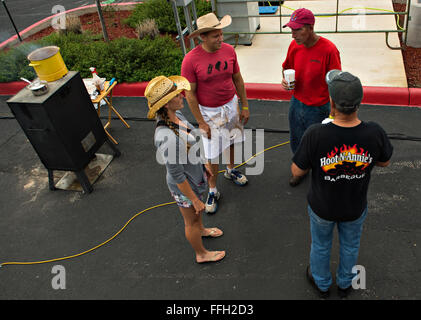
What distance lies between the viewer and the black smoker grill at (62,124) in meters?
4.31

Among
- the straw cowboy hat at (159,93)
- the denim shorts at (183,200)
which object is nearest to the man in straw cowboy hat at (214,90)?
the straw cowboy hat at (159,93)

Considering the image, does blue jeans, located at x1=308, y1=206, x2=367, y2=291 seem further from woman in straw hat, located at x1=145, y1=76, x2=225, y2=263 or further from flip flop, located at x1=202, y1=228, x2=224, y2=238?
flip flop, located at x1=202, y1=228, x2=224, y2=238

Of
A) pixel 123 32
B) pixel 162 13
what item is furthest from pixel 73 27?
pixel 162 13

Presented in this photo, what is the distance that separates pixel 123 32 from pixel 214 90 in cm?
664

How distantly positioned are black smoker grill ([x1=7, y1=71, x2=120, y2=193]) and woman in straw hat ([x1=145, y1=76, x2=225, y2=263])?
6.07 ft

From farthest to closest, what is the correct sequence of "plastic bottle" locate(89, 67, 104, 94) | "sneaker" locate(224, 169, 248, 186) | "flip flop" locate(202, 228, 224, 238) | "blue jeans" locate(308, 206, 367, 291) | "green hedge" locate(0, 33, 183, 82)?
"green hedge" locate(0, 33, 183, 82) < "plastic bottle" locate(89, 67, 104, 94) < "sneaker" locate(224, 169, 248, 186) < "flip flop" locate(202, 228, 224, 238) < "blue jeans" locate(308, 206, 367, 291)

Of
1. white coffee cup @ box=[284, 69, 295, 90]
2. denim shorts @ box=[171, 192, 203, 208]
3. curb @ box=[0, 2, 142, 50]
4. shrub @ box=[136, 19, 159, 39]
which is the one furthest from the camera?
curb @ box=[0, 2, 142, 50]

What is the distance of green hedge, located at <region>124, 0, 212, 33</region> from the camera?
9.08 metres

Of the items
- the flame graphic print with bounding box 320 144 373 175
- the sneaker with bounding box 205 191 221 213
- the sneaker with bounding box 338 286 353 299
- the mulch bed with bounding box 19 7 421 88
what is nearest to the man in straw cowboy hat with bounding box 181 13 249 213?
the sneaker with bounding box 205 191 221 213

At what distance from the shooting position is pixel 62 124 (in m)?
4.52

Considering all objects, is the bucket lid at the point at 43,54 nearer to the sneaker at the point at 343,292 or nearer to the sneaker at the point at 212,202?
the sneaker at the point at 212,202

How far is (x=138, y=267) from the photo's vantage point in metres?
3.85

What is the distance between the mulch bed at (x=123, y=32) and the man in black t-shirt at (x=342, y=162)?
4066 millimetres
